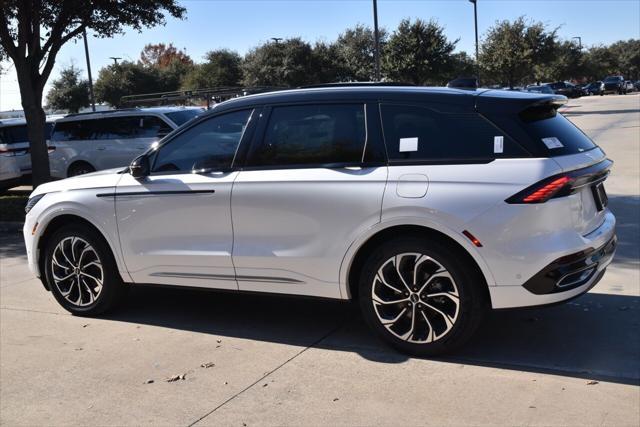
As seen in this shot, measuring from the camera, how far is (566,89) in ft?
180

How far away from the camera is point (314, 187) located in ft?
14.4

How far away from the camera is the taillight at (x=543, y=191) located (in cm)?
378

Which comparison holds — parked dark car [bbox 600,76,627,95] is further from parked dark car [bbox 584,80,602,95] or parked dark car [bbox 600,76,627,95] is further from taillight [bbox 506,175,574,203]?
taillight [bbox 506,175,574,203]

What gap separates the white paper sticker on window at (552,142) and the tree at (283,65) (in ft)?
125

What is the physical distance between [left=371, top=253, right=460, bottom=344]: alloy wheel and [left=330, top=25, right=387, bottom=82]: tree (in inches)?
1473

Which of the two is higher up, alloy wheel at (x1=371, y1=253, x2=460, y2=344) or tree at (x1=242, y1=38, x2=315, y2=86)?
A: tree at (x1=242, y1=38, x2=315, y2=86)

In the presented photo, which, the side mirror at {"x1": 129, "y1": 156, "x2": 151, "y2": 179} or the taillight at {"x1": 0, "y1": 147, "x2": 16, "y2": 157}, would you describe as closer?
the side mirror at {"x1": 129, "y1": 156, "x2": 151, "y2": 179}

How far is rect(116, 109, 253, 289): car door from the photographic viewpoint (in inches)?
187

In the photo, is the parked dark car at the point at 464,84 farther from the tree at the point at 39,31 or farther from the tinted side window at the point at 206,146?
the tree at the point at 39,31

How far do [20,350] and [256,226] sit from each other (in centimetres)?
209

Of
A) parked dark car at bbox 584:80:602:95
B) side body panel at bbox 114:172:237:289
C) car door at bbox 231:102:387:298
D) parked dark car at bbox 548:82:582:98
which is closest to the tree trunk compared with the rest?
side body panel at bbox 114:172:237:289

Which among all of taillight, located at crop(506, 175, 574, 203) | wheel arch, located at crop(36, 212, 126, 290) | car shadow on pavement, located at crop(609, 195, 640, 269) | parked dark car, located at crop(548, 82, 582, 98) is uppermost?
parked dark car, located at crop(548, 82, 582, 98)

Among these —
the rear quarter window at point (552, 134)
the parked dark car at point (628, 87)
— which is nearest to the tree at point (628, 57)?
the parked dark car at point (628, 87)

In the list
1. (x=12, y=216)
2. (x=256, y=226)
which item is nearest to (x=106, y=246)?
(x=256, y=226)
